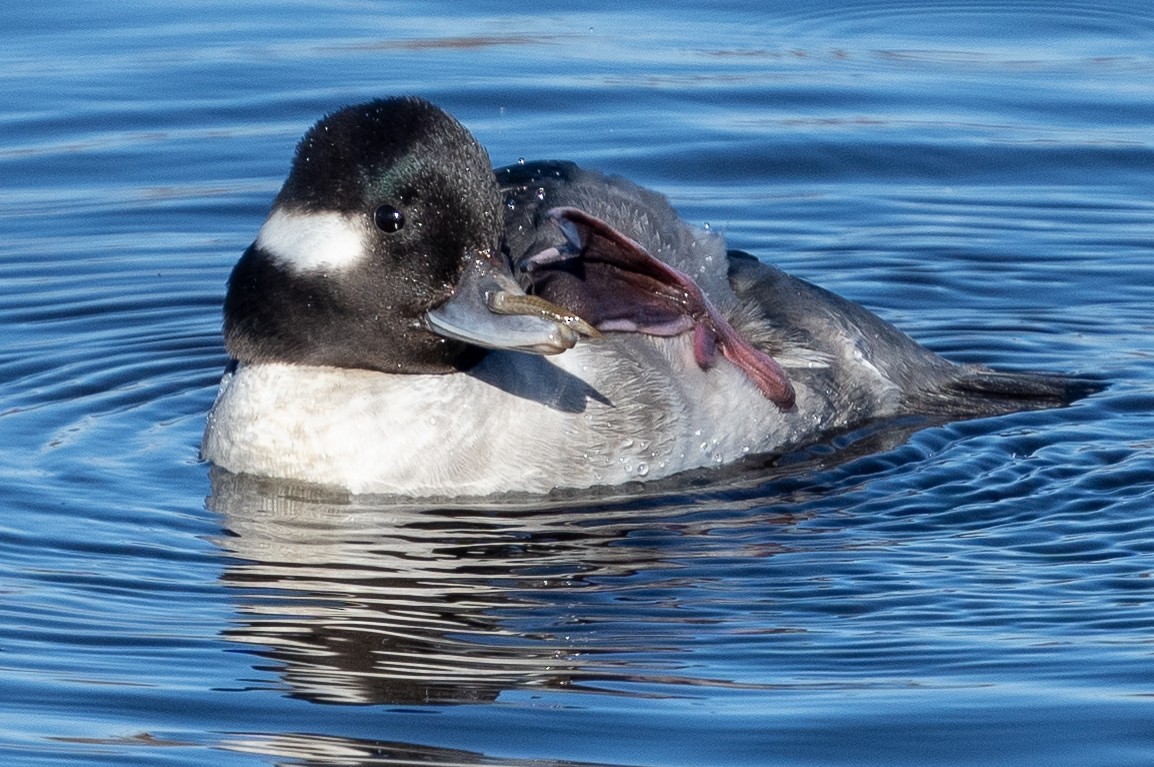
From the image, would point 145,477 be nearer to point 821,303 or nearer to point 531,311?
point 531,311

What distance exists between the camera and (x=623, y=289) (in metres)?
7.85

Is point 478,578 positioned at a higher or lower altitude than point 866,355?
lower

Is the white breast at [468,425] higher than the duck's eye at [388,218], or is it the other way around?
the duck's eye at [388,218]

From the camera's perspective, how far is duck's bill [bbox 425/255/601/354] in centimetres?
706

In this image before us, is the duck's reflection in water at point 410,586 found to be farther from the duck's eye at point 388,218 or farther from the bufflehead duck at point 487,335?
the duck's eye at point 388,218

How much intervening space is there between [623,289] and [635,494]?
73 centimetres

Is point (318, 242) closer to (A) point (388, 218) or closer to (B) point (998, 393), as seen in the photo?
(A) point (388, 218)

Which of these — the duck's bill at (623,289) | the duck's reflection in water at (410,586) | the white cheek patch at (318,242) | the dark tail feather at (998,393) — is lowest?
the duck's reflection in water at (410,586)

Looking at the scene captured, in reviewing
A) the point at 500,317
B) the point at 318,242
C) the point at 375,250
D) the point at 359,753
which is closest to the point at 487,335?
the point at 500,317

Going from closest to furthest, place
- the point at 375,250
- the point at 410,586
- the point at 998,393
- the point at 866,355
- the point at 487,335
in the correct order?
the point at 410,586
the point at 487,335
the point at 375,250
the point at 866,355
the point at 998,393

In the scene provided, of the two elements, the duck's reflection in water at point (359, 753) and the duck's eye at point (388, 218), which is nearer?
the duck's reflection in water at point (359, 753)

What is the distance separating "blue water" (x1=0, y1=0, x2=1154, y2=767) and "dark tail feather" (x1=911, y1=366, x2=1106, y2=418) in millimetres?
168

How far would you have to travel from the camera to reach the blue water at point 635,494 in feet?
18.9

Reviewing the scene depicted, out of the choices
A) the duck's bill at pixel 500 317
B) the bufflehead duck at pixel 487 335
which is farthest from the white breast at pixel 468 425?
the duck's bill at pixel 500 317
